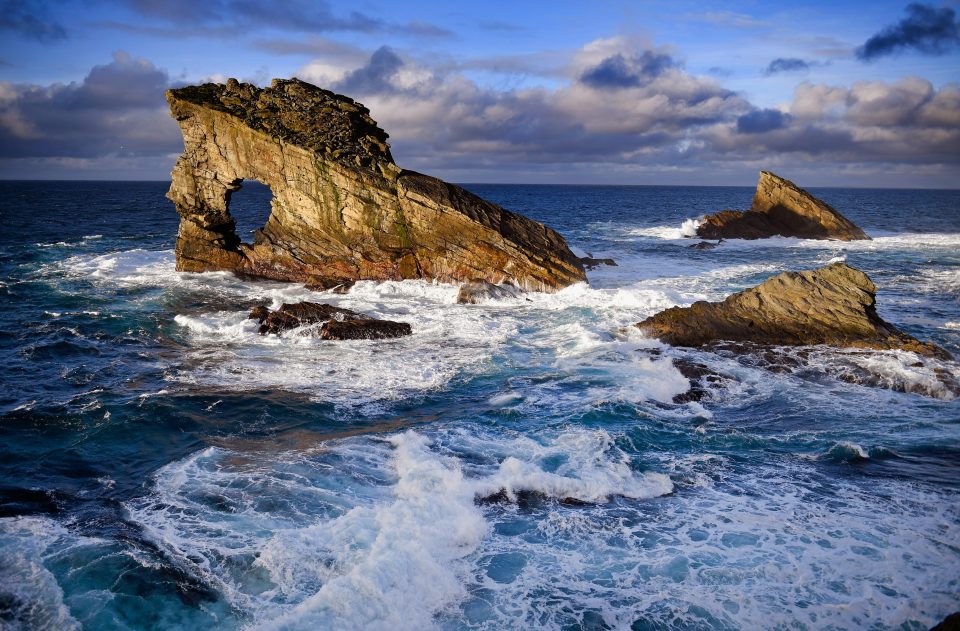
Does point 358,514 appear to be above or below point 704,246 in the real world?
below

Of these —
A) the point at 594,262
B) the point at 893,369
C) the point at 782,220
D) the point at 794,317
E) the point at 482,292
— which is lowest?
the point at 893,369

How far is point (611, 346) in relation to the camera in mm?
20484

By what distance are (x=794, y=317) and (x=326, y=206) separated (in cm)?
2076

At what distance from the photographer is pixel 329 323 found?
845 inches

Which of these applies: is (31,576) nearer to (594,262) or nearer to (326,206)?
(326,206)

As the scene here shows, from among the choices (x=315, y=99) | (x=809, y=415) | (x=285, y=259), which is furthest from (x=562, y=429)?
(x=315, y=99)

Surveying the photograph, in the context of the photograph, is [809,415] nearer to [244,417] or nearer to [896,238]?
[244,417]

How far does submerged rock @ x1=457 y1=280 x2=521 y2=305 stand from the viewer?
89.3ft

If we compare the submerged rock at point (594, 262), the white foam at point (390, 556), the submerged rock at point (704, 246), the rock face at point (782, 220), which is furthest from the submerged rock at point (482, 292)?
the rock face at point (782, 220)

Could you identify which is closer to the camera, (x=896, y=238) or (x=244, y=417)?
(x=244, y=417)

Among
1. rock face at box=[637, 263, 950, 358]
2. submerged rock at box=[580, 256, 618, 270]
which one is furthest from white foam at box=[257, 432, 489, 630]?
submerged rock at box=[580, 256, 618, 270]

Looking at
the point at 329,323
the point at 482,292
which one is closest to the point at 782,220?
the point at 482,292

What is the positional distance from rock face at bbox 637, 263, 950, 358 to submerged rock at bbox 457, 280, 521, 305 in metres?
7.85

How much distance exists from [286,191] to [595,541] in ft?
83.2
